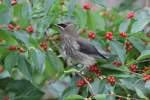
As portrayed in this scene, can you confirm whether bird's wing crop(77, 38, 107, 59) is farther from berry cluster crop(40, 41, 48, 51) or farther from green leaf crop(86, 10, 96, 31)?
berry cluster crop(40, 41, 48, 51)

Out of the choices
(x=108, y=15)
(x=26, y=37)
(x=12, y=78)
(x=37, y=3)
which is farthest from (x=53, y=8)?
(x=108, y=15)

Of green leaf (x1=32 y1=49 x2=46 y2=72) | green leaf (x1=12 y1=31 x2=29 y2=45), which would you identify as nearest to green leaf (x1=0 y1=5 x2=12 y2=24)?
green leaf (x1=12 y1=31 x2=29 y2=45)

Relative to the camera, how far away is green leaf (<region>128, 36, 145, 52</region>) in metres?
3.75

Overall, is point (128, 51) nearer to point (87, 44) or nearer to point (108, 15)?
point (87, 44)

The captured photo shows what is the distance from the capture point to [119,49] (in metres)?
3.68

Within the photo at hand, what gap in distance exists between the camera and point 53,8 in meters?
3.81

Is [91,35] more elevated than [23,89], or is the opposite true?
[91,35]

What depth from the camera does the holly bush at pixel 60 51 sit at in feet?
11.4

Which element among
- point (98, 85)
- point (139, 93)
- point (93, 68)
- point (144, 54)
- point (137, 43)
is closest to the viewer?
point (139, 93)

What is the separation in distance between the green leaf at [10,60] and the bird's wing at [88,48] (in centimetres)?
52

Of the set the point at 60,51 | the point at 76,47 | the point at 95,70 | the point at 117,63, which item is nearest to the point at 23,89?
the point at 60,51

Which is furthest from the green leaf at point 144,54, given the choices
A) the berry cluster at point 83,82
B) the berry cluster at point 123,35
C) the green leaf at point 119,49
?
the berry cluster at point 83,82

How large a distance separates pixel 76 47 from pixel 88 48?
0.14 metres

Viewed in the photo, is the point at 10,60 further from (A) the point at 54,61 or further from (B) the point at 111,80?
(B) the point at 111,80
